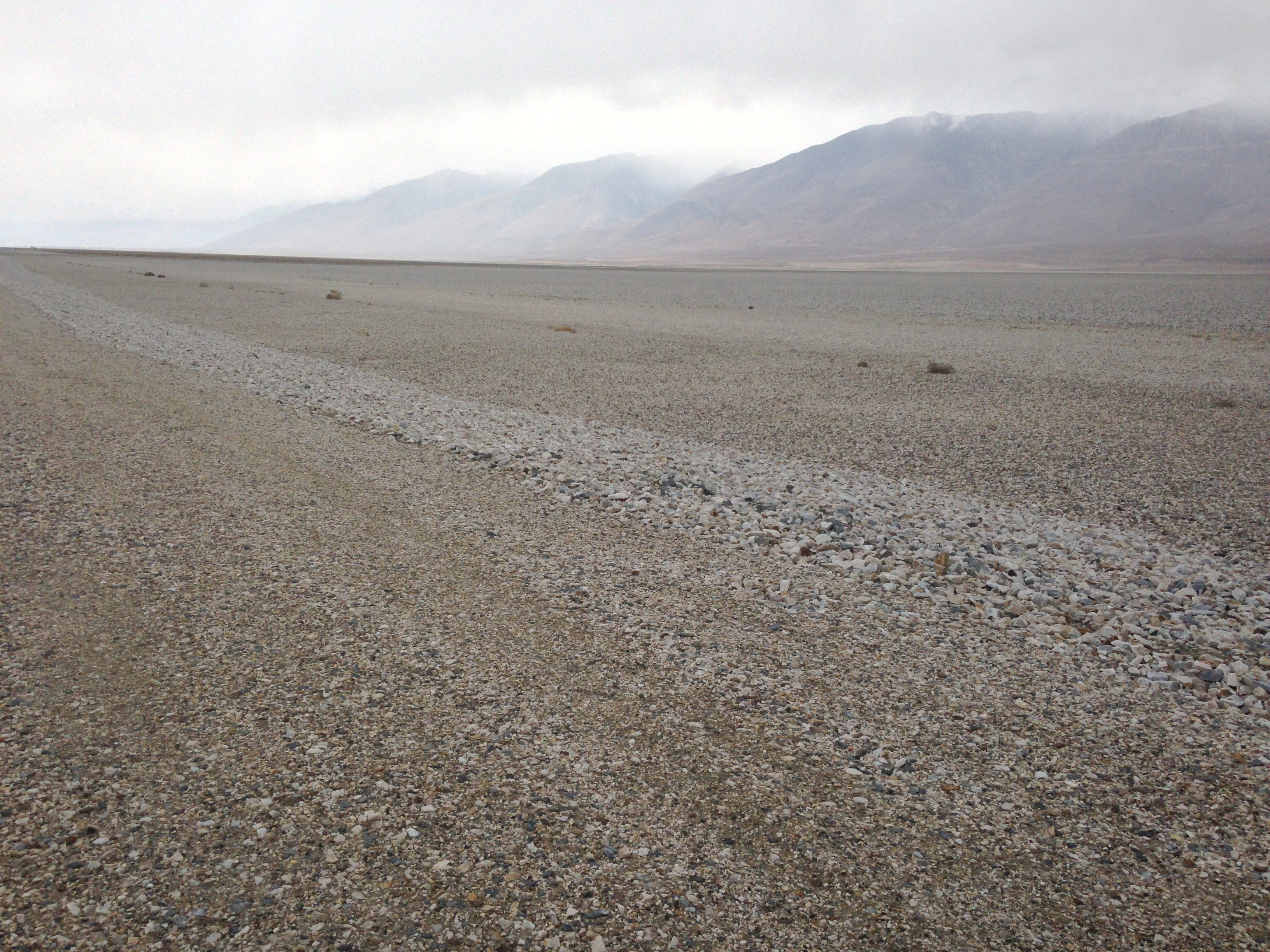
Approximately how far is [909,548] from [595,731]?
3.49m

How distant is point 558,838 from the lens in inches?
120

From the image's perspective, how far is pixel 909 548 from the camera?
624cm

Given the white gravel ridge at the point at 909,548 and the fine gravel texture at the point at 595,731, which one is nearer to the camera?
the fine gravel texture at the point at 595,731

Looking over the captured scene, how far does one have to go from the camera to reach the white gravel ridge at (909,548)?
15.9 feet

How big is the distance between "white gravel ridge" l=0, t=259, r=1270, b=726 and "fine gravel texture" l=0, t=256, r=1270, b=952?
0.17 ft

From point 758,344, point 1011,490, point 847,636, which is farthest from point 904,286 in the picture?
point 847,636

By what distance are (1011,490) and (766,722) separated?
5.86 m

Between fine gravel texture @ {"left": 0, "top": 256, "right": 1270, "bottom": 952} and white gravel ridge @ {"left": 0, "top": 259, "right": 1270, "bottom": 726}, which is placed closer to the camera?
fine gravel texture @ {"left": 0, "top": 256, "right": 1270, "bottom": 952}

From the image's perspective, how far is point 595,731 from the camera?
377 centimetres

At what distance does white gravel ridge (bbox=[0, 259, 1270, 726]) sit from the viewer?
4855 mm

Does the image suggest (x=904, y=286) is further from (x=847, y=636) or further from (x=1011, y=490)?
(x=847, y=636)

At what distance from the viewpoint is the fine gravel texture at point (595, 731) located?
2.76 meters

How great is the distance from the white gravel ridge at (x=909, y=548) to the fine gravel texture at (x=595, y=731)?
0.05 metres

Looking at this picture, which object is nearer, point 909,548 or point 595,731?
point 595,731
